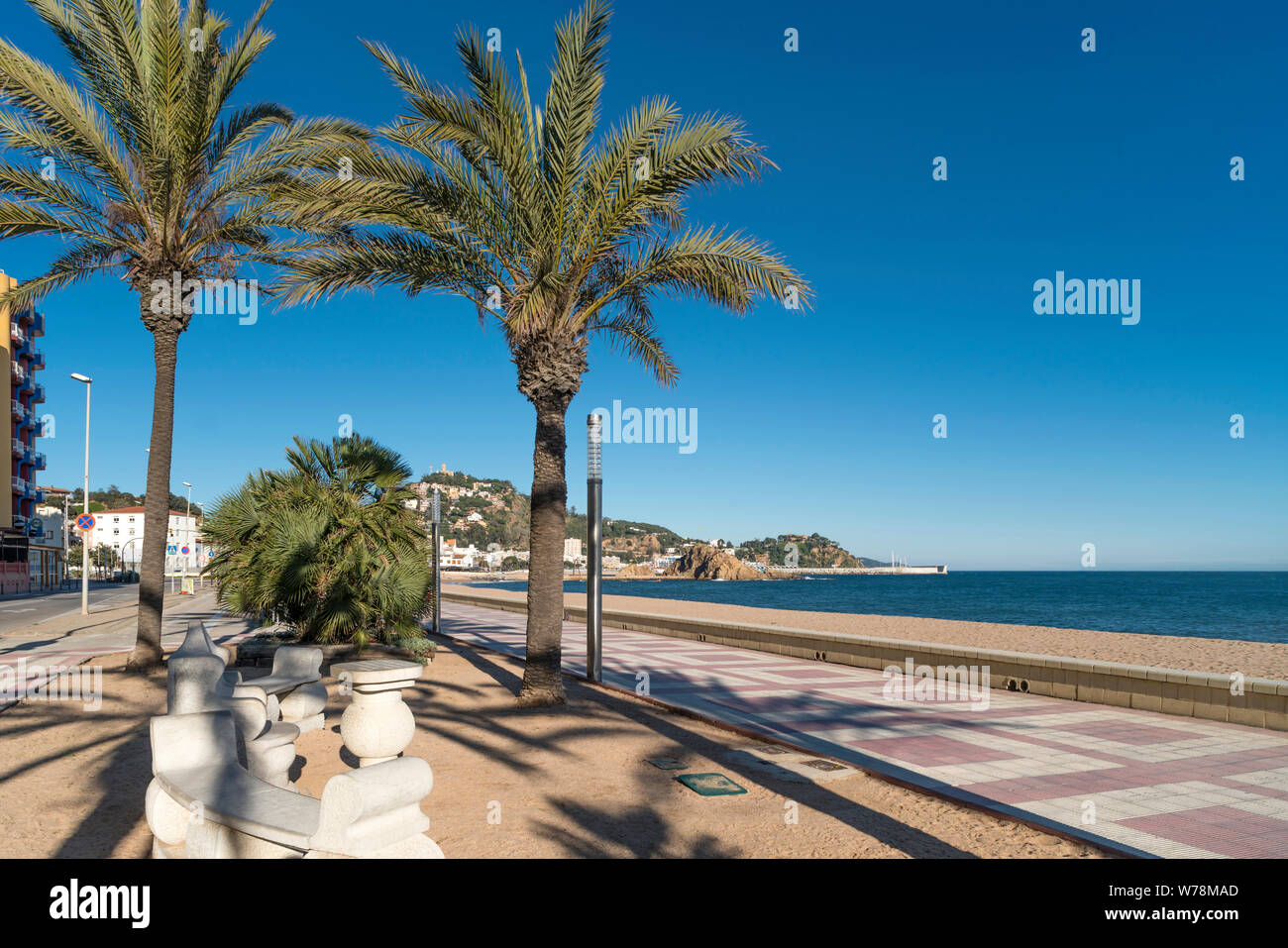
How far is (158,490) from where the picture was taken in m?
11.6

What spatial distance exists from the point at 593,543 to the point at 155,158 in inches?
318

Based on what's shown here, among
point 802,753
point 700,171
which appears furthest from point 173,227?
point 802,753

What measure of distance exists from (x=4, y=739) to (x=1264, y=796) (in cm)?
1075

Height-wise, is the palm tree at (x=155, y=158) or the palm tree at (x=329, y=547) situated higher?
the palm tree at (x=155, y=158)

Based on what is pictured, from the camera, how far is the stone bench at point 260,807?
116 inches

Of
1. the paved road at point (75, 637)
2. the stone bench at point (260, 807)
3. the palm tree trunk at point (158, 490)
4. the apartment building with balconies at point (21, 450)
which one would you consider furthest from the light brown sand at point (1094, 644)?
Answer: the apartment building with balconies at point (21, 450)

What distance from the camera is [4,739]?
7.24 meters

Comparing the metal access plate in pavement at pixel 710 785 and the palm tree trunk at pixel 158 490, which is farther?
the palm tree trunk at pixel 158 490

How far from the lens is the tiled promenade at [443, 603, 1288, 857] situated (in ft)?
17.1

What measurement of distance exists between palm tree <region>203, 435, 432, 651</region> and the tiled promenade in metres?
3.47

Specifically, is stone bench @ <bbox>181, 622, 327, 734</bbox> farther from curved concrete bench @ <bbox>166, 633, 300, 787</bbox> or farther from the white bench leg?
curved concrete bench @ <bbox>166, 633, 300, 787</bbox>

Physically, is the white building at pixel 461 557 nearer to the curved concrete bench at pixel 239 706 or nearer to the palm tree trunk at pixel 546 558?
the palm tree trunk at pixel 546 558

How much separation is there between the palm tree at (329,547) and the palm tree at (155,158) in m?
1.54
